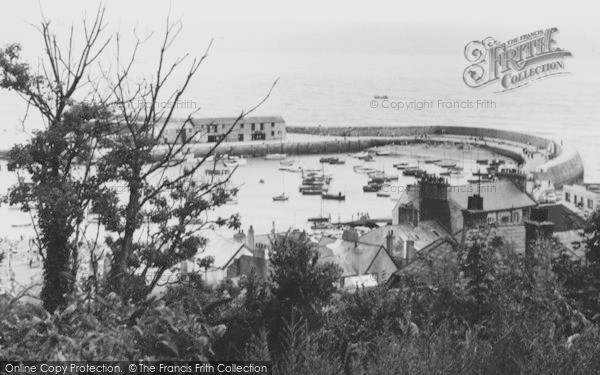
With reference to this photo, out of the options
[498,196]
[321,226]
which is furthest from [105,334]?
[321,226]

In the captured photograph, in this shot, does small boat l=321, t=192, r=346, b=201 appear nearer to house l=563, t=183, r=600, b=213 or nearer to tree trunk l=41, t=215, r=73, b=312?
house l=563, t=183, r=600, b=213

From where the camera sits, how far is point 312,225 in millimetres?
20812

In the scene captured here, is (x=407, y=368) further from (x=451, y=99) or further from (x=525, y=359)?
(x=451, y=99)

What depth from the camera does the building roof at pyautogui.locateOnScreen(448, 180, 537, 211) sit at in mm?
14719

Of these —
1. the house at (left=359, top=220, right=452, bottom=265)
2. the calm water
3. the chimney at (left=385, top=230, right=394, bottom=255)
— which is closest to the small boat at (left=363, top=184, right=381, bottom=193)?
the calm water

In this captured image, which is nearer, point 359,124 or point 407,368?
point 407,368

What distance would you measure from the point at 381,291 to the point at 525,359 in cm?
144

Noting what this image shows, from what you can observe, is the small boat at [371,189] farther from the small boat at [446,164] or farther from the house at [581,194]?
the small boat at [446,164]

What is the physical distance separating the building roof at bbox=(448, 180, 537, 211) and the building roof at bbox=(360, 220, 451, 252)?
0.95 m

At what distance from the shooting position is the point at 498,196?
1530 cm

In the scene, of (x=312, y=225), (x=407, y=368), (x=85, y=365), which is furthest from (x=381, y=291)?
(x=312, y=225)

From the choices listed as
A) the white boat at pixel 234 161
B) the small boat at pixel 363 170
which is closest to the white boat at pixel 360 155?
the small boat at pixel 363 170

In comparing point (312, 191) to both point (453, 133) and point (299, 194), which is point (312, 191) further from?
point (453, 133)

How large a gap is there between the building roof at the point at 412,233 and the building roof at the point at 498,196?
37.5 inches
